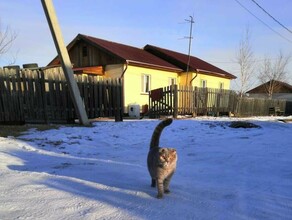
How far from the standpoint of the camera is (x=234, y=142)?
9430mm

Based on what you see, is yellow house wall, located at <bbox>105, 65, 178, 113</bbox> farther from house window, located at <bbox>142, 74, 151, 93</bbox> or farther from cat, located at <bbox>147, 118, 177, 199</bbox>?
cat, located at <bbox>147, 118, 177, 199</bbox>

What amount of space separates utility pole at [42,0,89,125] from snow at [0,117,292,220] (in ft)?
6.82

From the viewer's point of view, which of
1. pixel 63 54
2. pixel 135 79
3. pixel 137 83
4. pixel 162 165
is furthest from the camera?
pixel 137 83

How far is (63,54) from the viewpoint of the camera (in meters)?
11.2

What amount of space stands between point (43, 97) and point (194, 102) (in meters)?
10.5

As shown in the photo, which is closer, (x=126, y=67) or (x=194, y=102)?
(x=194, y=102)

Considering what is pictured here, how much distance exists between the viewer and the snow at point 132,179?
3.62 m

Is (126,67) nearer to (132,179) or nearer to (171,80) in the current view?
(171,80)

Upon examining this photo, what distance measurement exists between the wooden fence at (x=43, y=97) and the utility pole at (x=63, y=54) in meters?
0.85

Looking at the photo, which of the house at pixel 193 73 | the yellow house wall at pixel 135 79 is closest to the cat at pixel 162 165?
the yellow house wall at pixel 135 79

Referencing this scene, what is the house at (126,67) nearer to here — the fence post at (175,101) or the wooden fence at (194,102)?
the wooden fence at (194,102)

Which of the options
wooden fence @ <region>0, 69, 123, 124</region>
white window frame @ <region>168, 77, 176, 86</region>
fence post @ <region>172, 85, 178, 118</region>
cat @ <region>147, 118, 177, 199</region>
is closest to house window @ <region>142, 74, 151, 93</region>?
white window frame @ <region>168, 77, 176, 86</region>

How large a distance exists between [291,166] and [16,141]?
6.10 metres

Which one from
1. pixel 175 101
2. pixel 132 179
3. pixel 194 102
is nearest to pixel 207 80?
pixel 194 102
